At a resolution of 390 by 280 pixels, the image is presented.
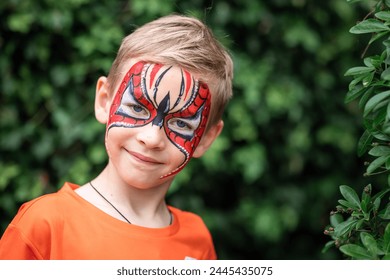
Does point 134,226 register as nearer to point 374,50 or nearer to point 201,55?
point 201,55

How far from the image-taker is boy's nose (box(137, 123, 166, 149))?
86.0 inches

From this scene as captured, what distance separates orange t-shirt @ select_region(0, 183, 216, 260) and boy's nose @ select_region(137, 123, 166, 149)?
1.02ft

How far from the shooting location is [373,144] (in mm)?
1856

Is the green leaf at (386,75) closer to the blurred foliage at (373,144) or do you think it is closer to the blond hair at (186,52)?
the blurred foliage at (373,144)

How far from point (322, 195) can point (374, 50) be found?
40.6 inches

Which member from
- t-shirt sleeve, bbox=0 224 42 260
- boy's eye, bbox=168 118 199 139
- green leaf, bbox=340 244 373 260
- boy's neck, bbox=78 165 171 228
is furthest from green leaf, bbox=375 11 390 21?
t-shirt sleeve, bbox=0 224 42 260

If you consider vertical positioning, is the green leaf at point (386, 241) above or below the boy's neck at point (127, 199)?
above

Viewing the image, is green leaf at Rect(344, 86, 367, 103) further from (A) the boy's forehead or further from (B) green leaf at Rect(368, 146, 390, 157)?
(A) the boy's forehead

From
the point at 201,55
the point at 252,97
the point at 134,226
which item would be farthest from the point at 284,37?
the point at 134,226

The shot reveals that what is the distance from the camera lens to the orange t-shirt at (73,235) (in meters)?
2.12

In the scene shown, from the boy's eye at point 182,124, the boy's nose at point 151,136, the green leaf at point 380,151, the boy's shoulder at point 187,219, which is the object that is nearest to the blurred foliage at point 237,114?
the boy's shoulder at point 187,219

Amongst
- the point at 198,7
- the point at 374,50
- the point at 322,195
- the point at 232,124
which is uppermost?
the point at 198,7

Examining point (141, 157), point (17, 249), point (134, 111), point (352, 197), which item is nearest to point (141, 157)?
point (141, 157)

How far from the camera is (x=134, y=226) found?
2285 millimetres
